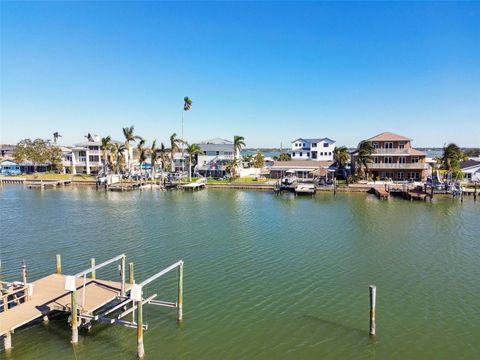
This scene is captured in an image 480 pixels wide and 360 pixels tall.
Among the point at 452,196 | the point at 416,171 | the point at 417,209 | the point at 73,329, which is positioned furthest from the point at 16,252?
the point at 416,171

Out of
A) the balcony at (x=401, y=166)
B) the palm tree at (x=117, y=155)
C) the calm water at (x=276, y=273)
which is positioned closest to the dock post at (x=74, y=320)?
the calm water at (x=276, y=273)

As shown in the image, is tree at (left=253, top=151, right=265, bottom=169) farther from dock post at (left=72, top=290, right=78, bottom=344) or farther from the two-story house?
dock post at (left=72, top=290, right=78, bottom=344)

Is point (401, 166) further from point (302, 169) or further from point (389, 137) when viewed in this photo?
point (302, 169)

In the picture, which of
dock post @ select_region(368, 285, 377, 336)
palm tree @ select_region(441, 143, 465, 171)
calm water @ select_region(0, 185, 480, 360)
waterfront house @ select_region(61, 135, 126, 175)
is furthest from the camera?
waterfront house @ select_region(61, 135, 126, 175)

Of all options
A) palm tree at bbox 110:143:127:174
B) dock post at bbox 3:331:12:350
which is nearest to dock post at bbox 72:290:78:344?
dock post at bbox 3:331:12:350

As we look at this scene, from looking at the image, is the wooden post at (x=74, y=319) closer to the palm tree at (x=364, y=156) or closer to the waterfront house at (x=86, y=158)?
the palm tree at (x=364, y=156)

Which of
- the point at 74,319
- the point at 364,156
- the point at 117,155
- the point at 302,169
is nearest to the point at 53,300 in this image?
the point at 74,319

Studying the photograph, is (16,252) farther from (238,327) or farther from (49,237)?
(238,327)
